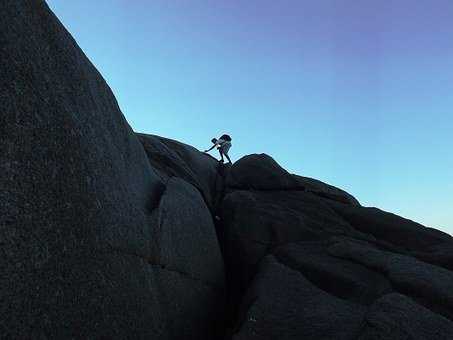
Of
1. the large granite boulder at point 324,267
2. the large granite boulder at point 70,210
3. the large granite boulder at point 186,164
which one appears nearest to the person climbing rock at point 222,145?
the large granite boulder at point 186,164

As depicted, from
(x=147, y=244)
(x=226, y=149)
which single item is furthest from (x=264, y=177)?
(x=147, y=244)

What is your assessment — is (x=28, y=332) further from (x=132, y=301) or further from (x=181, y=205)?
(x=181, y=205)

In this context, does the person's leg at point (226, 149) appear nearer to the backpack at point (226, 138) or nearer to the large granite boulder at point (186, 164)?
the backpack at point (226, 138)

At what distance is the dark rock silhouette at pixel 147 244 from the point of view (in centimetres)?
523

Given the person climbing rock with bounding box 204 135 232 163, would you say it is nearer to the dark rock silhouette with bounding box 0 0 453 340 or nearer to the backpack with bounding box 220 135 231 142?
the backpack with bounding box 220 135 231 142

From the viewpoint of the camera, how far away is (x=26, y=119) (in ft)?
17.6

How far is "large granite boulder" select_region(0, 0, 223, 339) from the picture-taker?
500 centimetres

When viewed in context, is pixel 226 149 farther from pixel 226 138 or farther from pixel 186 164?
pixel 186 164

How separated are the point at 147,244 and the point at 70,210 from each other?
263 centimetres

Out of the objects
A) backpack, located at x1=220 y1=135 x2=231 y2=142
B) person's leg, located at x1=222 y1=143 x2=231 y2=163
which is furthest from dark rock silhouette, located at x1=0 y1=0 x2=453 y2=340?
backpack, located at x1=220 y1=135 x2=231 y2=142

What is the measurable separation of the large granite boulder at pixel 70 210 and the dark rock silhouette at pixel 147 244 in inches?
0.9

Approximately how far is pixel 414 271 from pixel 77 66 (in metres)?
8.88

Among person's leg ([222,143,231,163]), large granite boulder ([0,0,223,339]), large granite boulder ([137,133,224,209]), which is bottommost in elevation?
large granite boulder ([0,0,223,339])

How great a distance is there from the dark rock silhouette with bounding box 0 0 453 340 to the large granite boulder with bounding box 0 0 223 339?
22 mm
